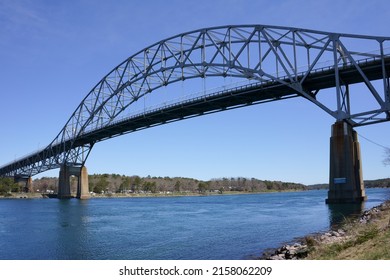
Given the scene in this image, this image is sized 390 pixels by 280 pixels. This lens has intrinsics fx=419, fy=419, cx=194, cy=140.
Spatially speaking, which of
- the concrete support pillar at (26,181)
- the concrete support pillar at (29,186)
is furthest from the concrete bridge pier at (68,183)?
the concrete support pillar at (26,181)

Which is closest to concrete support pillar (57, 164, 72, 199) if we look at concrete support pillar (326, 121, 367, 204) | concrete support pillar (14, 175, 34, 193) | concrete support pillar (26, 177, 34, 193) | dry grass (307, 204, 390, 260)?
concrete support pillar (26, 177, 34, 193)

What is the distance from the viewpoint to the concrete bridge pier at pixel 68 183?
99.7 m

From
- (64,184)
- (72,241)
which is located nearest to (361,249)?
(72,241)

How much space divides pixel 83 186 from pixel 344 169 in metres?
72.4

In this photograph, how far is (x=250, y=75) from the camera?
59344 millimetres

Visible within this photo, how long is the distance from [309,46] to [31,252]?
43.8 m

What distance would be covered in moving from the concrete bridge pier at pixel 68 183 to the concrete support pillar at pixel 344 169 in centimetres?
6915

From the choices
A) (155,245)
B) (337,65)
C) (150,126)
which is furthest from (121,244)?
(150,126)

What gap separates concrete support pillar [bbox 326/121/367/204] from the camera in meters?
42.0

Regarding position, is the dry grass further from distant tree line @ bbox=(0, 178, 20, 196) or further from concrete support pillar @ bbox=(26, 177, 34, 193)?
concrete support pillar @ bbox=(26, 177, 34, 193)

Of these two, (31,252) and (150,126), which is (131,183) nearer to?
(150,126)

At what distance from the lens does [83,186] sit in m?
101

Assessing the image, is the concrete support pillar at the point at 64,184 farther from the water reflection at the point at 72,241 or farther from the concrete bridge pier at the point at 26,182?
the water reflection at the point at 72,241

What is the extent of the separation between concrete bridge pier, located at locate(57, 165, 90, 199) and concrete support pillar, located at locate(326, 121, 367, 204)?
69152mm
